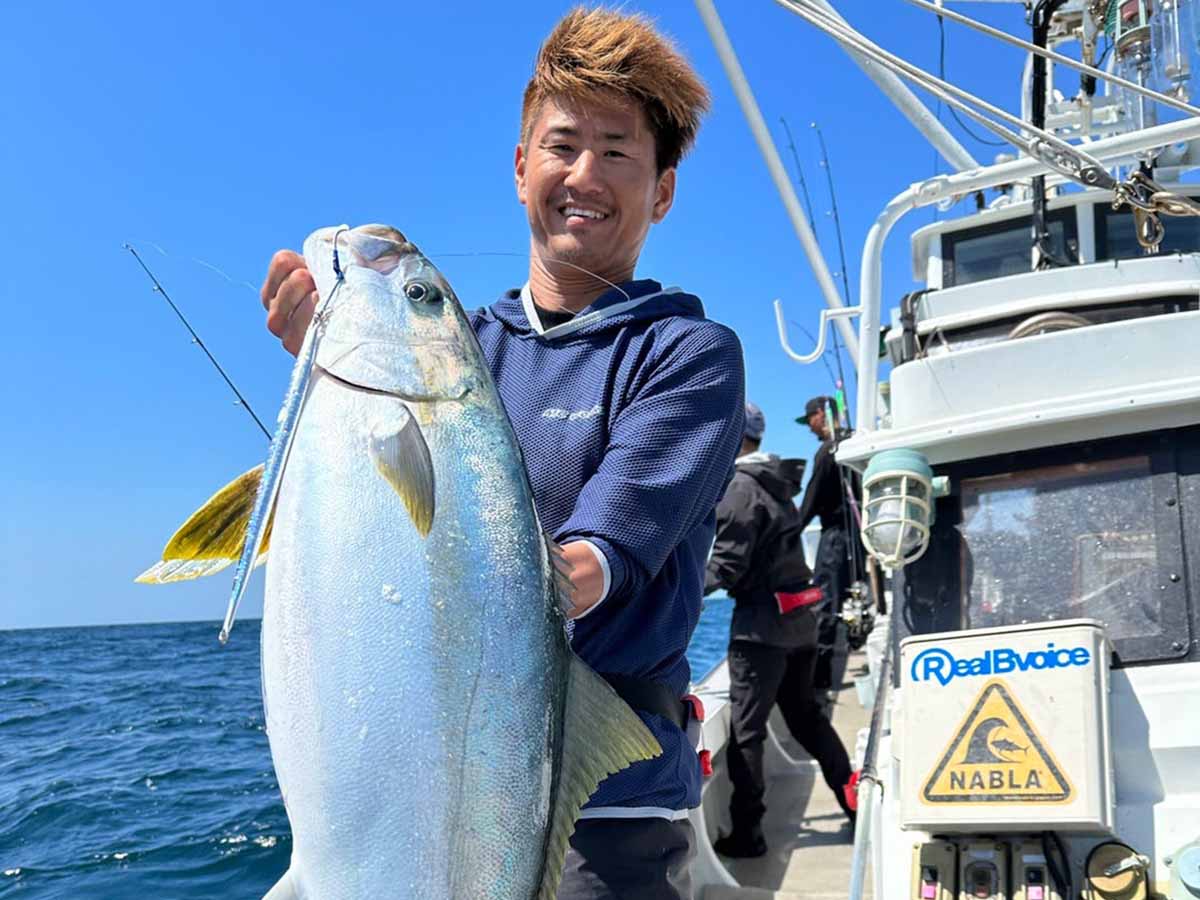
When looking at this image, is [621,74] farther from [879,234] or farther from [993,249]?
[993,249]

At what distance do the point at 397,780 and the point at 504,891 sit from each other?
207 mm

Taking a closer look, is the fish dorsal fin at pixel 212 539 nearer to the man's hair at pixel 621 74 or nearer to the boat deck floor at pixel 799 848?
the man's hair at pixel 621 74

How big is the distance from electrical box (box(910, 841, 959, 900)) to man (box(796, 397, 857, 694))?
556cm

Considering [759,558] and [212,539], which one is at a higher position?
[759,558]

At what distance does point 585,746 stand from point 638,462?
1.50 ft

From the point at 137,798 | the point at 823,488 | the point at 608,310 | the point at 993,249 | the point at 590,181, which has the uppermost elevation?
the point at 993,249

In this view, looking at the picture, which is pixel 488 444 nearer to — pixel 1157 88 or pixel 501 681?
pixel 501 681

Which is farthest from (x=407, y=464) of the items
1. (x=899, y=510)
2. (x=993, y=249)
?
(x=993, y=249)

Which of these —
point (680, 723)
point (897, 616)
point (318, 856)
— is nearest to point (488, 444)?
point (318, 856)

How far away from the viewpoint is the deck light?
13.3 feet

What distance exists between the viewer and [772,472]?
5625 millimetres

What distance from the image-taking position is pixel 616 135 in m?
1.87

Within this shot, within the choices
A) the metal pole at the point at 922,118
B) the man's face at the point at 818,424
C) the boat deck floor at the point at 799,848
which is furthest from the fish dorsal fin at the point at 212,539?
the man's face at the point at 818,424

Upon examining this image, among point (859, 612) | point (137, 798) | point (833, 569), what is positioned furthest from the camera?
point (833, 569)
